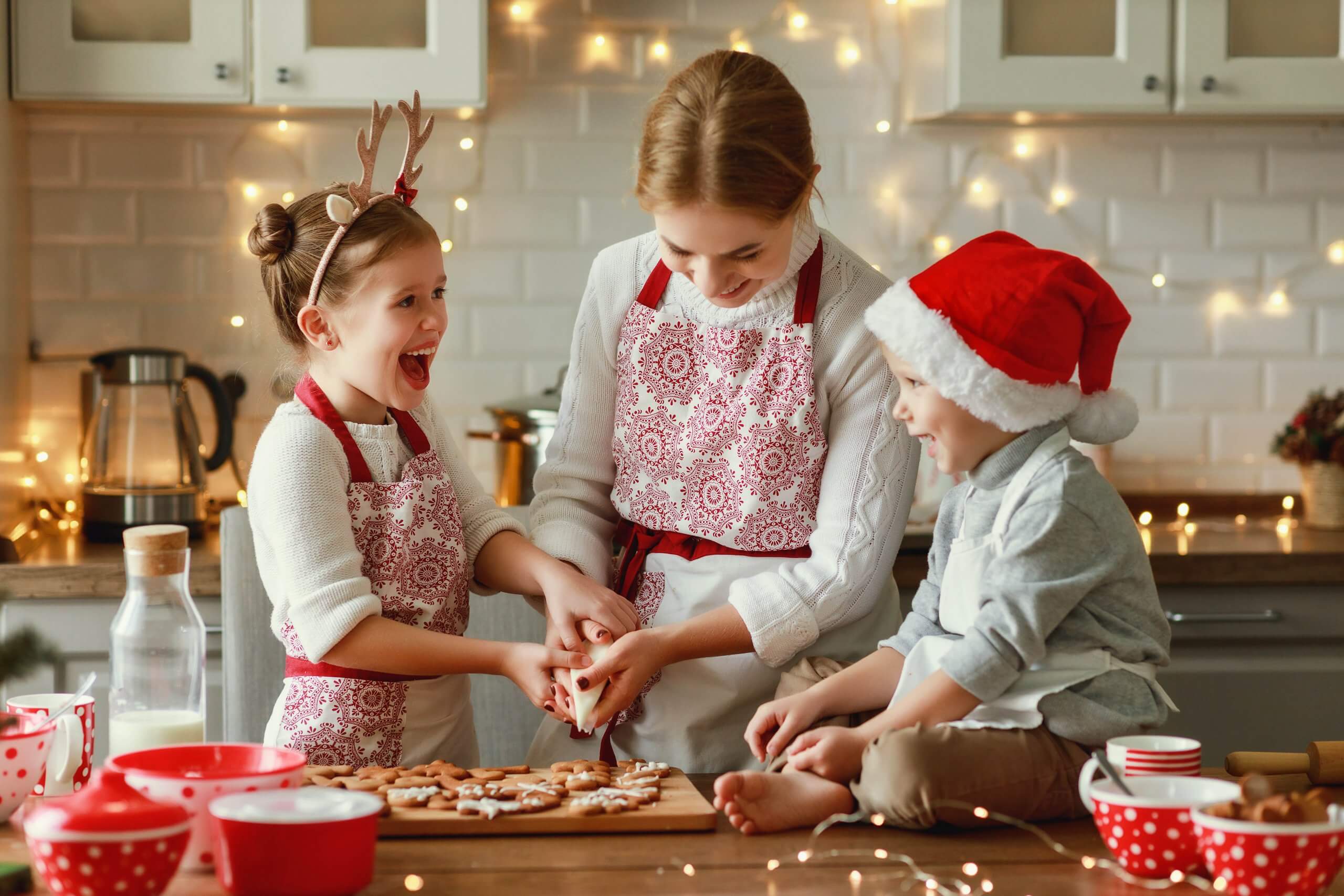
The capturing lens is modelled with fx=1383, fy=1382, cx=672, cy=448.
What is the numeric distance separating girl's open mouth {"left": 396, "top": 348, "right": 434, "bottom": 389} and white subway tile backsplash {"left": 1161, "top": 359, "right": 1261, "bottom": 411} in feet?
6.18

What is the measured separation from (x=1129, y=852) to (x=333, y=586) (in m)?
0.83

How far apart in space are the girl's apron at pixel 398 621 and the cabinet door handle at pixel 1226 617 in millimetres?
1336

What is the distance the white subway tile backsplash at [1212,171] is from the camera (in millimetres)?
2914

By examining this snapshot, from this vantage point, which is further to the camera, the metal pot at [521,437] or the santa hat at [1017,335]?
the metal pot at [521,437]

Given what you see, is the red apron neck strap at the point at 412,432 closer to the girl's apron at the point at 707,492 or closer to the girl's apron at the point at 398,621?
the girl's apron at the point at 398,621

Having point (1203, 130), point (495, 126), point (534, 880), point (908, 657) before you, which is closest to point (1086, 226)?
point (1203, 130)

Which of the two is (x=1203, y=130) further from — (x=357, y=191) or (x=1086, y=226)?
(x=357, y=191)

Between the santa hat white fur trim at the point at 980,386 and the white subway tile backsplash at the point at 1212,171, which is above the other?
the white subway tile backsplash at the point at 1212,171

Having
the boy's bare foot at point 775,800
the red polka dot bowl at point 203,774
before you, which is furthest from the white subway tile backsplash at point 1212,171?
the red polka dot bowl at point 203,774

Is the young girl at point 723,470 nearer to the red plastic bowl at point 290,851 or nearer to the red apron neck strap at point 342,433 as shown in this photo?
the red apron neck strap at point 342,433

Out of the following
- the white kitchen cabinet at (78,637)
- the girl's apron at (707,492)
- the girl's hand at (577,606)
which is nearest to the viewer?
the girl's hand at (577,606)

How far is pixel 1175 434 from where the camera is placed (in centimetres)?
296

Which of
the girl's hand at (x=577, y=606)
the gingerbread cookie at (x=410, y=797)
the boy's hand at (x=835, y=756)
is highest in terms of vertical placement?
the girl's hand at (x=577, y=606)

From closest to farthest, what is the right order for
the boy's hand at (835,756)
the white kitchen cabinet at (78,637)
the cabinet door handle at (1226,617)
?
the boy's hand at (835,756)
the white kitchen cabinet at (78,637)
the cabinet door handle at (1226,617)
